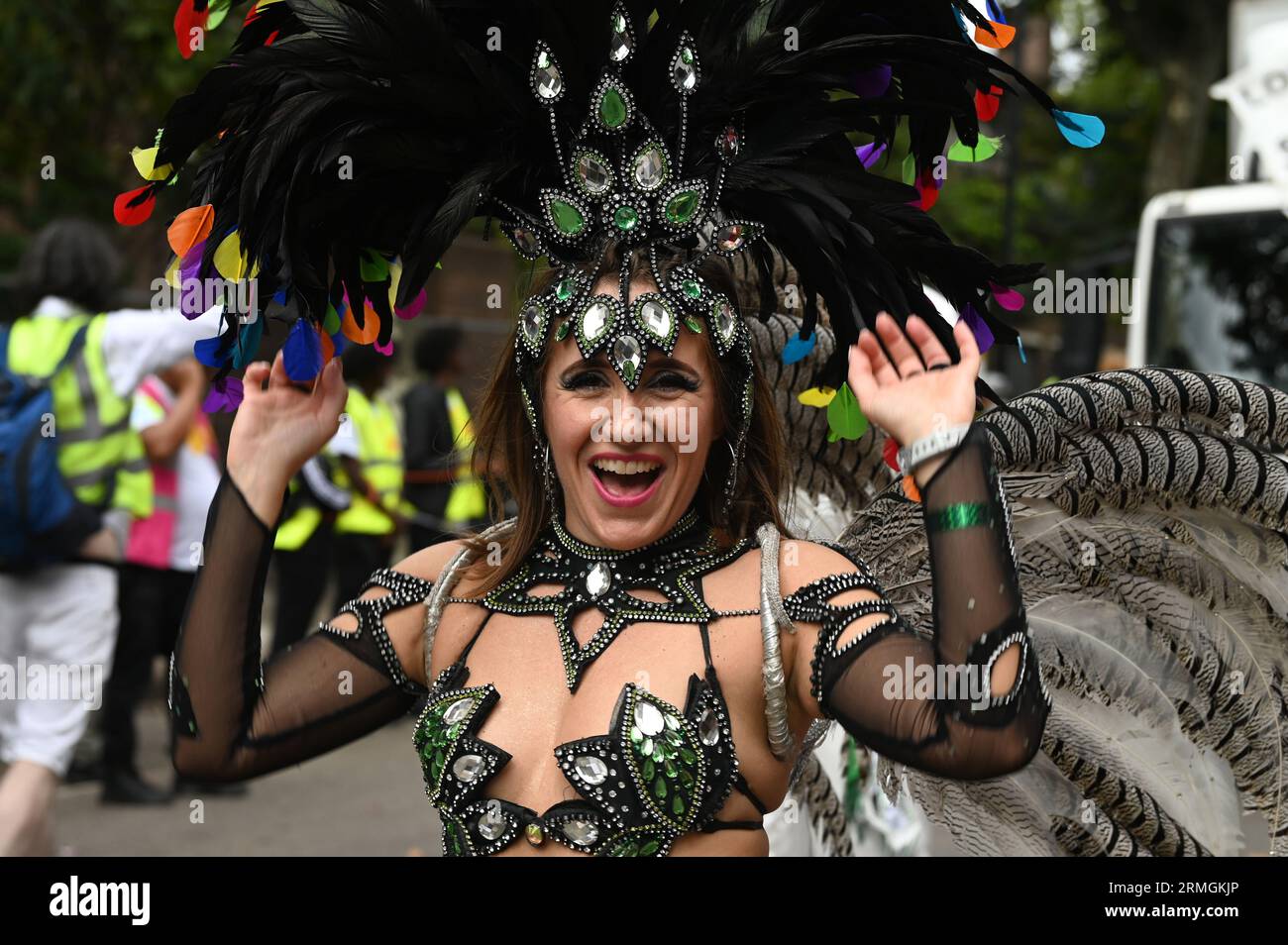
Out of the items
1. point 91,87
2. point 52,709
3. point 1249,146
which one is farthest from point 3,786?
point 91,87

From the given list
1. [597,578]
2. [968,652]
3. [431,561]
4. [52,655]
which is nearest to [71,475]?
[52,655]

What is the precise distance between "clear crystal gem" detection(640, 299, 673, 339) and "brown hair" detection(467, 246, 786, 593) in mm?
77

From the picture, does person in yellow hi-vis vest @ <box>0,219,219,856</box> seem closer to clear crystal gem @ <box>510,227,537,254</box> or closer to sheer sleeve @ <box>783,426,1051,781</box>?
clear crystal gem @ <box>510,227,537,254</box>

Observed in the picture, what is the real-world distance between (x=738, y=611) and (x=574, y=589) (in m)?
0.27

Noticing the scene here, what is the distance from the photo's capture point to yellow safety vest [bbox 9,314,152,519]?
16.3 feet

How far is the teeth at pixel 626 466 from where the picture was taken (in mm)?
2277

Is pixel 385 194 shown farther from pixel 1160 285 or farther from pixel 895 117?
pixel 1160 285

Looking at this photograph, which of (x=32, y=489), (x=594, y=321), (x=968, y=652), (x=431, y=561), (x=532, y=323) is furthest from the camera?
(x=32, y=489)

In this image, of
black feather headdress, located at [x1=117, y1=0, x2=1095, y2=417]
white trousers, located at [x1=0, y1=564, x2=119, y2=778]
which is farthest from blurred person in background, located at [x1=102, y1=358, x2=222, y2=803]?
black feather headdress, located at [x1=117, y1=0, x2=1095, y2=417]

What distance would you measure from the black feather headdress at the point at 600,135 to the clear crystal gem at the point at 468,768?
2.03 feet

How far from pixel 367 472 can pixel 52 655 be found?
284cm

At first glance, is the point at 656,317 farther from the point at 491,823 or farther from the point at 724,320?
the point at 491,823

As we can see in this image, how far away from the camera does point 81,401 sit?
5047 mm

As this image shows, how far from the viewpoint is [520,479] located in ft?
8.44
